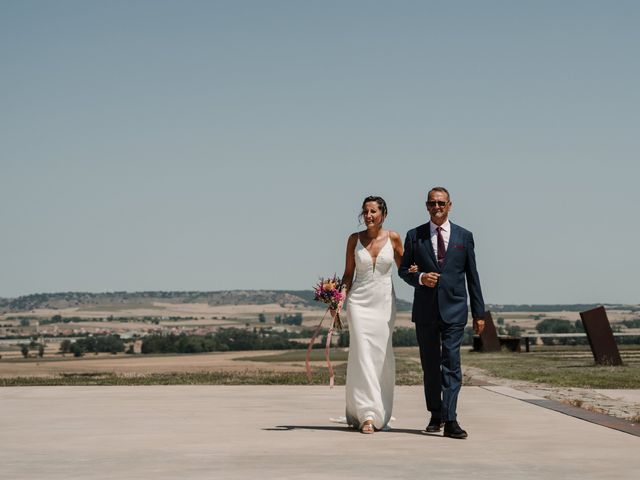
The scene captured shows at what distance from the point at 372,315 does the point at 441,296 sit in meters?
1.06

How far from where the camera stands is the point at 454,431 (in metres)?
10.4

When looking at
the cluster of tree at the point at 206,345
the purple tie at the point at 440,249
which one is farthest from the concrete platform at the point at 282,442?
the cluster of tree at the point at 206,345

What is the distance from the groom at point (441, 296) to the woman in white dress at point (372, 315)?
1.93 feet

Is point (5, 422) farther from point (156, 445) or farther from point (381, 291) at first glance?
point (381, 291)

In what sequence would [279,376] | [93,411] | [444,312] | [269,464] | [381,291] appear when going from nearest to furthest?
[269,464], [444,312], [381,291], [93,411], [279,376]

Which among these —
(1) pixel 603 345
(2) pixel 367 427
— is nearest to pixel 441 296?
(2) pixel 367 427

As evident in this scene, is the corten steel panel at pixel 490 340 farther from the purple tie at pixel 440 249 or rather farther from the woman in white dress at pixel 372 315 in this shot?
the purple tie at pixel 440 249

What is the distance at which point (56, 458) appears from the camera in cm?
898

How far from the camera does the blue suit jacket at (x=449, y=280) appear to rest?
10812 mm

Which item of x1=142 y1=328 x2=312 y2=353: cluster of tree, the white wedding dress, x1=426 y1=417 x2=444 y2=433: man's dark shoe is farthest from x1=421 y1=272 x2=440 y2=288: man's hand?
x1=142 y1=328 x2=312 y2=353: cluster of tree

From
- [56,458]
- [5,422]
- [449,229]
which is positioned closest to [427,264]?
[449,229]

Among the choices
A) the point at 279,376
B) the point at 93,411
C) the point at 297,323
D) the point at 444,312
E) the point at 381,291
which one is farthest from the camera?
the point at 297,323

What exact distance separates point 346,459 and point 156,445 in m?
1.86

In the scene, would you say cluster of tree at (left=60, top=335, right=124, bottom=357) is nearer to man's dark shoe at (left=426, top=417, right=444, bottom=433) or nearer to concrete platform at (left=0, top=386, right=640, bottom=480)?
concrete platform at (left=0, top=386, right=640, bottom=480)
